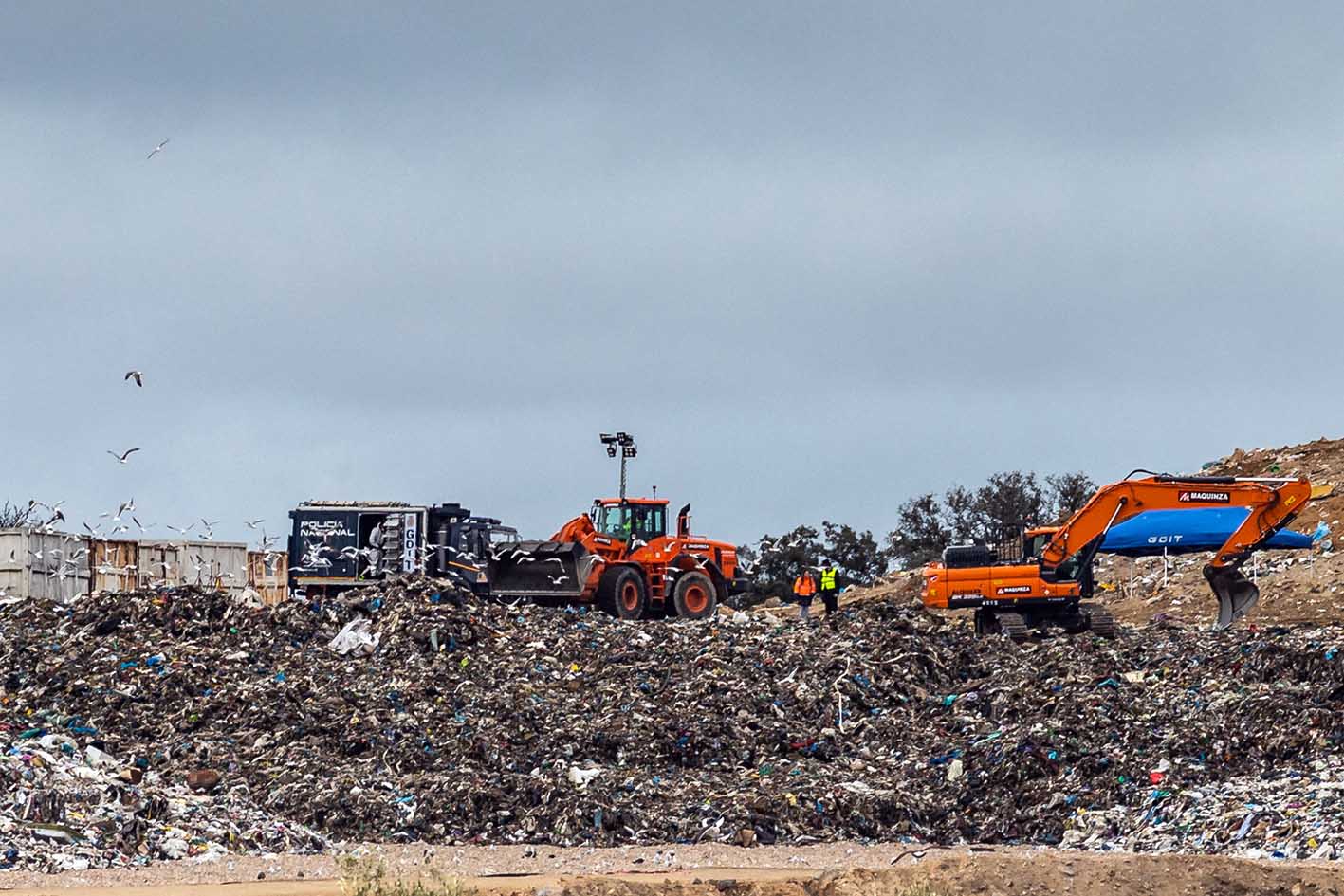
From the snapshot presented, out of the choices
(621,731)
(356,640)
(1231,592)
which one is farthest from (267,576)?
(1231,592)

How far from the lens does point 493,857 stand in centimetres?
1514

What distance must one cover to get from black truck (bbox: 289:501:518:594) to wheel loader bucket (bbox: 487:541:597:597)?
263 mm

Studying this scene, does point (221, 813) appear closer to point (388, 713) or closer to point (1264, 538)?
point (388, 713)

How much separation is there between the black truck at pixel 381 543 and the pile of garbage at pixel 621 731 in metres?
3.91

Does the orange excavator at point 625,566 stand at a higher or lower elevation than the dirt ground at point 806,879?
higher

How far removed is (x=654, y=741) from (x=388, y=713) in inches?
111

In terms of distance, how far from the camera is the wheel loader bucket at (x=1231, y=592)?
25.2 meters

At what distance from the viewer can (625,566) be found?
2814 centimetres

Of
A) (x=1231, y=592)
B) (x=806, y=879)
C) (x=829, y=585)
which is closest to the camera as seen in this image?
(x=806, y=879)

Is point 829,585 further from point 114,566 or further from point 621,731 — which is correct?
point 621,731

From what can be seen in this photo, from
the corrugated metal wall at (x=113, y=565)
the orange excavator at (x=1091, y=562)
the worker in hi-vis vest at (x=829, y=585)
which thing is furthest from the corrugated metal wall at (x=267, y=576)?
the orange excavator at (x=1091, y=562)

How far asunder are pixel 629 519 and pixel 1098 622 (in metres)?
7.91

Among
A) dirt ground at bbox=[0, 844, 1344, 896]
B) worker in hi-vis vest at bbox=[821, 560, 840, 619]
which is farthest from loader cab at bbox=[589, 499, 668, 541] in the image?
dirt ground at bbox=[0, 844, 1344, 896]

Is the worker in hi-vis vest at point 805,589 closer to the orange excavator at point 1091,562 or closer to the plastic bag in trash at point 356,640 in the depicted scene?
the orange excavator at point 1091,562
